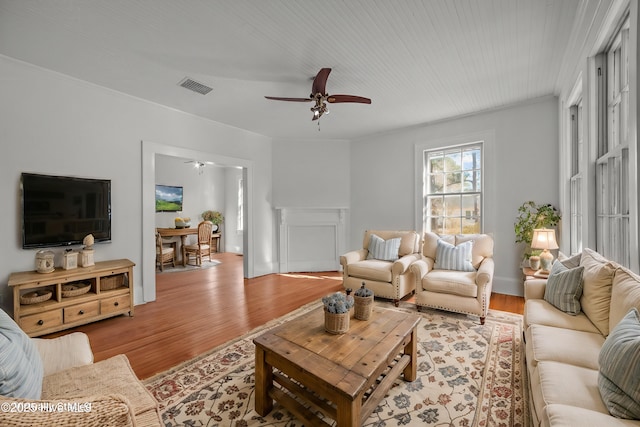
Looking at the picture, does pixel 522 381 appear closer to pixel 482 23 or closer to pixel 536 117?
pixel 482 23

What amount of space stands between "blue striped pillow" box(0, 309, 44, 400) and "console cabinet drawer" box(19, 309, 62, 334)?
1985mm

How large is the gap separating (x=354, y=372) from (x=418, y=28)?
8.56ft

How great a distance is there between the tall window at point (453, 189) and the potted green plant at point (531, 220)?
0.57 meters

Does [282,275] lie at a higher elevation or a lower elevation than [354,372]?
lower

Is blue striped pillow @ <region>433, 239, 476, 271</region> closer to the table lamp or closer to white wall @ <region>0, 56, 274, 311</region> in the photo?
the table lamp

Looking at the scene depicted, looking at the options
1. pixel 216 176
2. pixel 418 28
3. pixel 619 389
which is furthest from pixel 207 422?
pixel 216 176

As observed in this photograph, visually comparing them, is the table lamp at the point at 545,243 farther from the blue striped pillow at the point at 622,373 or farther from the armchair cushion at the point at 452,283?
the blue striped pillow at the point at 622,373

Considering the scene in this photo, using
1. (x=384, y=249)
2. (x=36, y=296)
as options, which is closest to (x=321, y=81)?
(x=384, y=249)

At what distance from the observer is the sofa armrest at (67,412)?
2.23 ft

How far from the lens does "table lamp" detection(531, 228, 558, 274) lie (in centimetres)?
317

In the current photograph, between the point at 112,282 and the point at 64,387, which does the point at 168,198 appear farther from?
the point at 64,387

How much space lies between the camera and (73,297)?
9.82 feet

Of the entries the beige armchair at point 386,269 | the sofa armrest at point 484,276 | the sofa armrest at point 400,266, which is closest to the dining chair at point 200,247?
the beige armchair at point 386,269

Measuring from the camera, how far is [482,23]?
2291 millimetres
